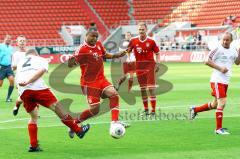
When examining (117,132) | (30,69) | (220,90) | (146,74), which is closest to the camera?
(30,69)

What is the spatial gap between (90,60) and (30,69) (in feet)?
7.67

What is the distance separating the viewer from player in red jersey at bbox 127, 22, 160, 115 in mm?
16906

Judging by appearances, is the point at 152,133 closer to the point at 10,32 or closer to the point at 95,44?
the point at 95,44

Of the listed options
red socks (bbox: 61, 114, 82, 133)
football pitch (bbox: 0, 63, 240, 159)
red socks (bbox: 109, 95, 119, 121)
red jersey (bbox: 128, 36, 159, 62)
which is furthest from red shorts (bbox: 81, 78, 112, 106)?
red jersey (bbox: 128, 36, 159, 62)

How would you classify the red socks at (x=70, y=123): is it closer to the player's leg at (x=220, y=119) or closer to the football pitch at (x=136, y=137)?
the football pitch at (x=136, y=137)

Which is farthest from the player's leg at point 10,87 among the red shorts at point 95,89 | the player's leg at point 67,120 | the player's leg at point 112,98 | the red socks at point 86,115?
the player's leg at point 67,120

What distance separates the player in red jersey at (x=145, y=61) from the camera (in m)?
16.9

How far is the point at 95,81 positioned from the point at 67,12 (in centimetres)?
4747

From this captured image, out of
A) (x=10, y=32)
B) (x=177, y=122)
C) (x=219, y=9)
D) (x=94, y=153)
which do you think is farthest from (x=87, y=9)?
(x=94, y=153)

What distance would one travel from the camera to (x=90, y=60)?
1319cm

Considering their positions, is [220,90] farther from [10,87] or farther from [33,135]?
[10,87]

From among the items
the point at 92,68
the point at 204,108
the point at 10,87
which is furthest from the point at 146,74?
the point at 10,87

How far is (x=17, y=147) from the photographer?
38.3ft

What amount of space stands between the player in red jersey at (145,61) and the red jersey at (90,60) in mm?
3673
